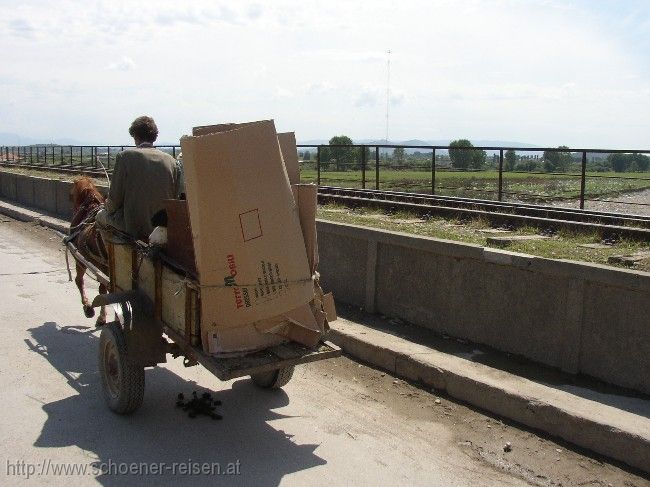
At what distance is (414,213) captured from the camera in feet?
40.0

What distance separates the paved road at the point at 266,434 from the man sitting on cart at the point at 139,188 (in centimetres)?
145

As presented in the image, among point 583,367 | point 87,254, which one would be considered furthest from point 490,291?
point 87,254

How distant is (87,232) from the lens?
723cm

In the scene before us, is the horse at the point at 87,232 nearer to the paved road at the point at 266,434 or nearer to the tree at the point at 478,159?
the paved road at the point at 266,434

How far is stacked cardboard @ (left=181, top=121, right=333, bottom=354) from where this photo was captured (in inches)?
184

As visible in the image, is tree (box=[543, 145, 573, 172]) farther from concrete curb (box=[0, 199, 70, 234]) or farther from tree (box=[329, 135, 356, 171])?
concrete curb (box=[0, 199, 70, 234])

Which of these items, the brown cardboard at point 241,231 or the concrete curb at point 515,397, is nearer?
the brown cardboard at point 241,231

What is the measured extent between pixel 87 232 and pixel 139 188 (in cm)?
144

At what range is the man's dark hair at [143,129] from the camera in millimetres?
6395

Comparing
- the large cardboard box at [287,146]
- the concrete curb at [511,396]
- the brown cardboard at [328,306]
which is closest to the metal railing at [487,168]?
the concrete curb at [511,396]

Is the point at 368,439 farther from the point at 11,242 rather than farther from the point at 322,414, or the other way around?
the point at 11,242

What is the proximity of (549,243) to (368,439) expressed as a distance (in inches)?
151

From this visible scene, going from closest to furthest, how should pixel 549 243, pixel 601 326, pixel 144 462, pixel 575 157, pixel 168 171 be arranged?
pixel 144 462 → pixel 601 326 → pixel 168 171 → pixel 549 243 → pixel 575 157

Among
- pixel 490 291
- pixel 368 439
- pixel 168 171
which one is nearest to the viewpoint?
pixel 368 439
